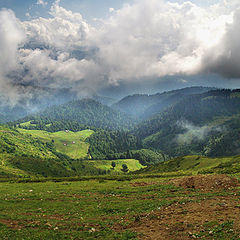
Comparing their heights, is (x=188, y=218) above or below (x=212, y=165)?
above

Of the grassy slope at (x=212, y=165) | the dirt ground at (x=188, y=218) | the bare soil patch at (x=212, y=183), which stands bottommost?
the grassy slope at (x=212, y=165)

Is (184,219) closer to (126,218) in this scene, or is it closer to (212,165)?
(126,218)

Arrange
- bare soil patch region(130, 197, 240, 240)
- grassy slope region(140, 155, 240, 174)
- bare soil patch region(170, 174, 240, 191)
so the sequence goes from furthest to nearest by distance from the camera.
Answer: grassy slope region(140, 155, 240, 174) < bare soil patch region(170, 174, 240, 191) < bare soil patch region(130, 197, 240, 240)

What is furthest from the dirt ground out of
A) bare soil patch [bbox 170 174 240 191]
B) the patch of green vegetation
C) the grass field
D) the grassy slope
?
the grassy slope

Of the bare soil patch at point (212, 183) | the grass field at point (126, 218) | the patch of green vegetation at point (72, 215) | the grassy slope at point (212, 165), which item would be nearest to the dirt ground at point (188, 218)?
the grass field at point (126, 218)

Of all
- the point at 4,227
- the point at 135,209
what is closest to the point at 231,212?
the point at 135,209

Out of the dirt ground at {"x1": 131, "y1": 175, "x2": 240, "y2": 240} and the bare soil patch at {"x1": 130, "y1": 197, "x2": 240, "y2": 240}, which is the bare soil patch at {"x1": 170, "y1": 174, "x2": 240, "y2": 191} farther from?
the bare soil patch at {"x1": 130, "y1": 197, "x2": 240, "y2": 240}

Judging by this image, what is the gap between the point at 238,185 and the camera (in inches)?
1407

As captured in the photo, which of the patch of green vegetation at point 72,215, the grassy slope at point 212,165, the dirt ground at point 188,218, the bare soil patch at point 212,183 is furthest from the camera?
the grassy slope at point 212,165

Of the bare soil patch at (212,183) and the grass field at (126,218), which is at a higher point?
the grass field at (126,218)

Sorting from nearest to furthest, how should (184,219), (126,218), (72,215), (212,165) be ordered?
1. (184,219)
2. (126,218)
3. (72,215)
4. (212,165)

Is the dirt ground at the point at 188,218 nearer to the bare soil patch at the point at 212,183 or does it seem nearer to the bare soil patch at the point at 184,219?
the bare soil patch at the point at 184,219

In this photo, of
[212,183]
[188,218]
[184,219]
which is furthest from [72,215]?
[212,183]

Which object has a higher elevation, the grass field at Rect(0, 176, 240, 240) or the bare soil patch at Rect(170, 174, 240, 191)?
→ the grass field at Rect(0, 176, 240, 240)
